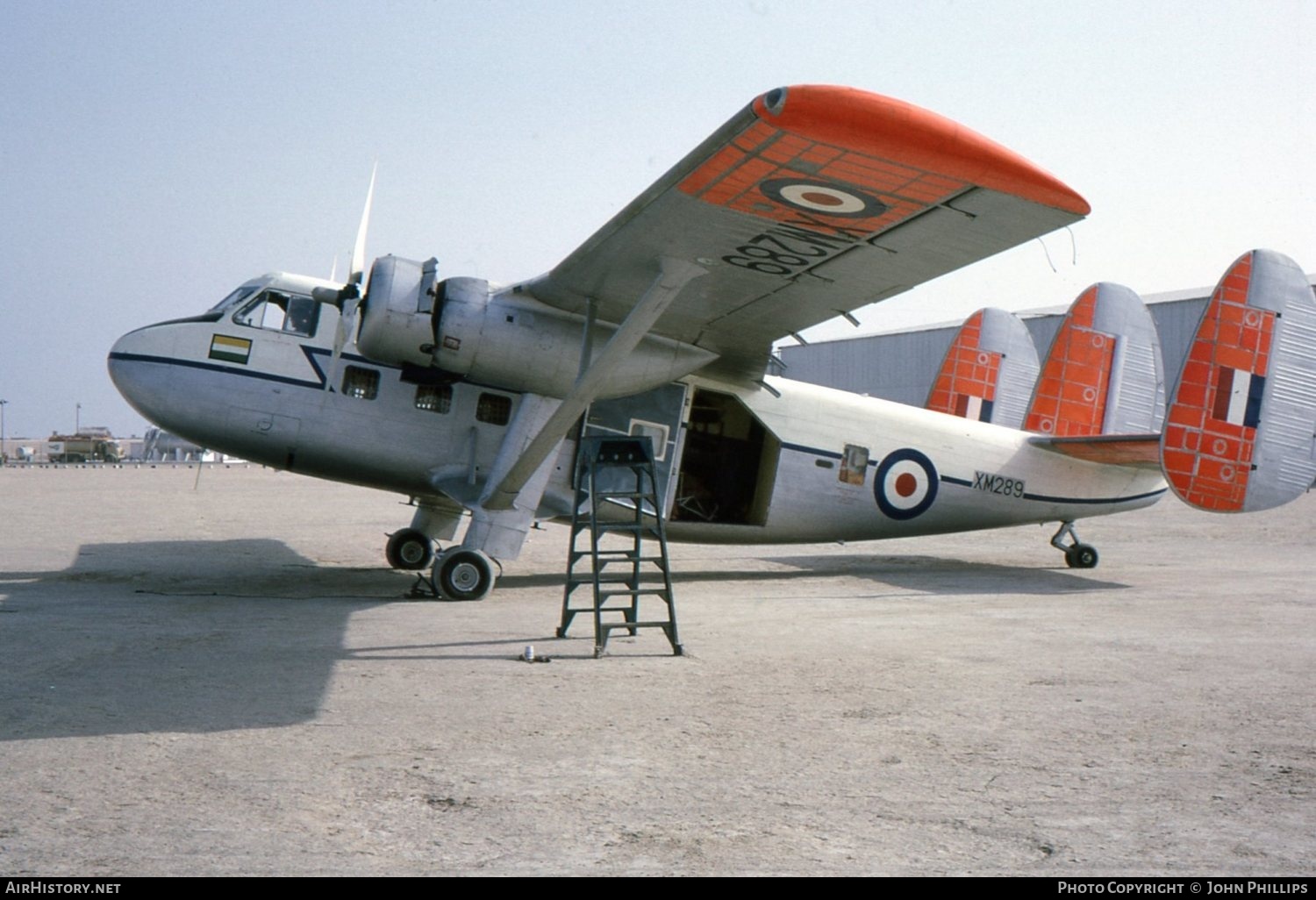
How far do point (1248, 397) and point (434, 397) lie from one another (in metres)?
10.2

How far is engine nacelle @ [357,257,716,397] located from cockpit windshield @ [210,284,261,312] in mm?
1825

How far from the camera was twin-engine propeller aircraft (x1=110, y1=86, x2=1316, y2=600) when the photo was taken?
6504mm

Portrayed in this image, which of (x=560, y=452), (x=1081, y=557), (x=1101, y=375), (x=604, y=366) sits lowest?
(x=1081, y=557)

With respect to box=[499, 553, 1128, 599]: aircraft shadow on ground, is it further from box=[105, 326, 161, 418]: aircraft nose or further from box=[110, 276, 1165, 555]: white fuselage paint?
box=[105, 326, 161, 418]: aircraft nose

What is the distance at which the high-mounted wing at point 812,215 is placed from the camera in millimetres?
5484

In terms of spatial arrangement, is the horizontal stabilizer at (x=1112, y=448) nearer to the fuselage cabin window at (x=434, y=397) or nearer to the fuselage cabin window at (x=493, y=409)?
the fuselage cabin window at (x=493, y=409)

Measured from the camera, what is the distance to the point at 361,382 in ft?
38.2

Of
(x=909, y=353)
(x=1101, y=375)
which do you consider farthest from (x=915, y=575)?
(x=909, y=353)

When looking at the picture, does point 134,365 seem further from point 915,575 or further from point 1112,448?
point 1112,448

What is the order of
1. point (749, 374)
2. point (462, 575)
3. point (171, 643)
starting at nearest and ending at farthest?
point (171, 643)
point (462, 575)
point (749, 374)

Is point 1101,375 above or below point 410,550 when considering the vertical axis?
above

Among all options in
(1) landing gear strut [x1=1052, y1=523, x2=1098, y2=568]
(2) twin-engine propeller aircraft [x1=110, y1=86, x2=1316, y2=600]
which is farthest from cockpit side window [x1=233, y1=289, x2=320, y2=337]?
(1) landing gear strut [x1=1052, y1=523, x2=1098, y2=568]

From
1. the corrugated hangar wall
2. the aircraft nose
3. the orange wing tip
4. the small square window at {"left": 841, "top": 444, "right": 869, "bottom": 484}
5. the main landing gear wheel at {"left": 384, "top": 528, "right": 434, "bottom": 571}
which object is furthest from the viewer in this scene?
the corrugated hangar wall

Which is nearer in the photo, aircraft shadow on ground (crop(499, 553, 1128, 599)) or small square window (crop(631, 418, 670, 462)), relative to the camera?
small square window (crop(631, 418, 670, 462))
